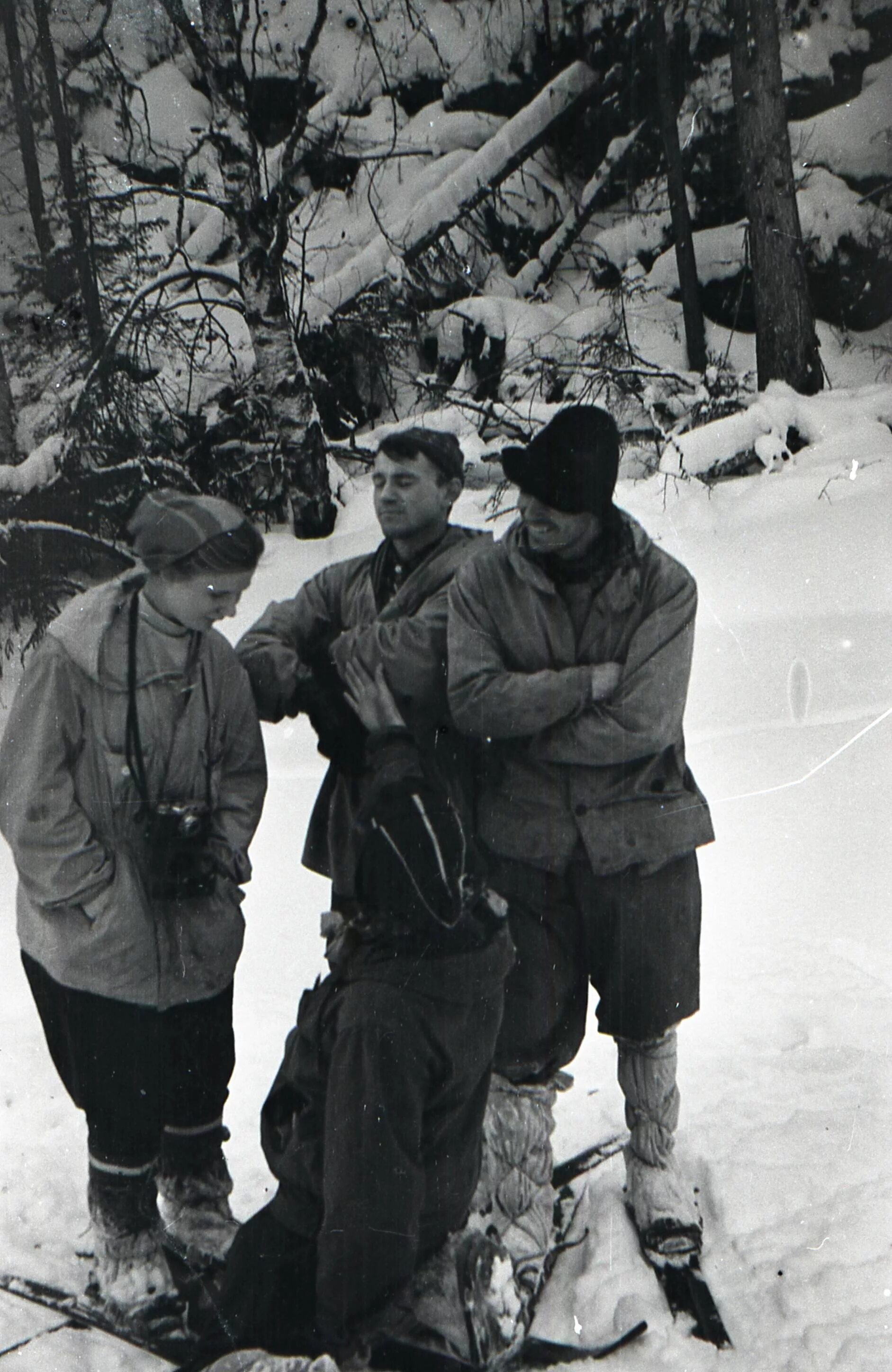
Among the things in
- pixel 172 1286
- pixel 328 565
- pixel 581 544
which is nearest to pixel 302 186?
pixel 328 565

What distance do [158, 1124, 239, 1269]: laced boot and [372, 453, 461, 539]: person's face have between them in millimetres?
1245

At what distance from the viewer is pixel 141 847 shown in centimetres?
194

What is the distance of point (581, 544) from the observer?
79.7 inches

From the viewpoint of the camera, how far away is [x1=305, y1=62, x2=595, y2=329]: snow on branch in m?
2.58

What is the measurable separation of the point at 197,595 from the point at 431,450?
0.56 metres

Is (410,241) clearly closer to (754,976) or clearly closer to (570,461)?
(570,461)

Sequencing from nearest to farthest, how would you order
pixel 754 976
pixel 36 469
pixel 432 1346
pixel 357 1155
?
pixel 357 1155 < pixel 432 1346 < pixel 36 469 < pixel 754 976

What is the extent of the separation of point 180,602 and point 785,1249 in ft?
5.60

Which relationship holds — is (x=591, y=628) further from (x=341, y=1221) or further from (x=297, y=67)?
(x=297, y=67)

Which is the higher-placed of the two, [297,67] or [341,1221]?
[297,67]

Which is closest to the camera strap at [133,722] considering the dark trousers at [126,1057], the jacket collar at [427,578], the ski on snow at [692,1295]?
the dark trousers at [126,1057]

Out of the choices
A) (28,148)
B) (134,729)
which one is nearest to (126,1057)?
(134,729)

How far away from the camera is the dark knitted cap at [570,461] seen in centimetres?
194

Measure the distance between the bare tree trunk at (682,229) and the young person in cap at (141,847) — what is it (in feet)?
4.25
